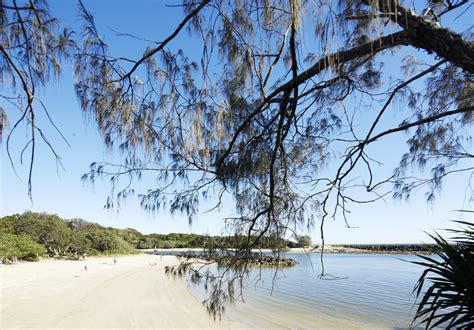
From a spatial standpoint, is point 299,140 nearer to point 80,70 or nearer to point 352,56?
point 352,56

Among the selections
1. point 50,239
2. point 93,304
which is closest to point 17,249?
point 50,239

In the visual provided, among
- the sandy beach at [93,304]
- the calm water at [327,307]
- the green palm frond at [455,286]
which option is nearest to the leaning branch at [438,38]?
the green palm frond at [455,286]

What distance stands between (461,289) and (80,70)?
118 inches

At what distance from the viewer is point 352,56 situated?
2.15 meters

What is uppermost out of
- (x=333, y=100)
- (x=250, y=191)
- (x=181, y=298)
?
(x=333, y=100)

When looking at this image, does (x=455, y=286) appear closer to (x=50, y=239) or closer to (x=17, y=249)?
(x=17, y=249)

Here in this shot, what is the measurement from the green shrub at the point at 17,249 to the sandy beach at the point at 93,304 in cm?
261

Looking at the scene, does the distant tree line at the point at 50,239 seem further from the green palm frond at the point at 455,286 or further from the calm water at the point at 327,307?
the green palm frond at the point at 455,286

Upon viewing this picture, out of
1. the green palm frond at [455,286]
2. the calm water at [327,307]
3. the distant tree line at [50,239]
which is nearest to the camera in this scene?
the green palm frond at [455,286]

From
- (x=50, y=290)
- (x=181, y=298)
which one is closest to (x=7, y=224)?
(x=50, y=290)

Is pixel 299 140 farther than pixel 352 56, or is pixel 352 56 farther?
pixel 299 140

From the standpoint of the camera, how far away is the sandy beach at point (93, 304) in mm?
7734

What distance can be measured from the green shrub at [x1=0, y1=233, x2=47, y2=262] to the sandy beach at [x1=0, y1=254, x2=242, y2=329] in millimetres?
2607

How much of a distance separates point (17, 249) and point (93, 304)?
11.6 metres
